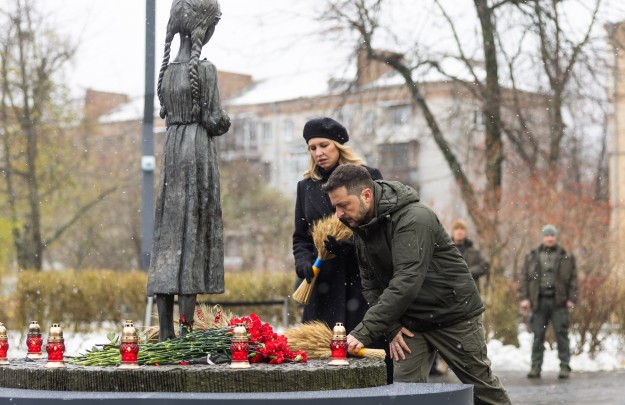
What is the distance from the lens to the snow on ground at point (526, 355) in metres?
19.3

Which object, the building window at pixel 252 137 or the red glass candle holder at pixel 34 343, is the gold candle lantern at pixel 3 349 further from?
the building window at pixel 252 137

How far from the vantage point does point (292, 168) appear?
3041 inches

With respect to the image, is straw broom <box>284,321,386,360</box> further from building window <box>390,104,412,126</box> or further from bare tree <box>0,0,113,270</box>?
bare tree <box>0,0,113,270</box>

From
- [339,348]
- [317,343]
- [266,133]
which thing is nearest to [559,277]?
[317,343]

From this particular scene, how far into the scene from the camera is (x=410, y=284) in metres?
7.27

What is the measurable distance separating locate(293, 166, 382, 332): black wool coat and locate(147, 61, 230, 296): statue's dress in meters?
0.72

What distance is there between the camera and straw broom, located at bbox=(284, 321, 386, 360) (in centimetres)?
752

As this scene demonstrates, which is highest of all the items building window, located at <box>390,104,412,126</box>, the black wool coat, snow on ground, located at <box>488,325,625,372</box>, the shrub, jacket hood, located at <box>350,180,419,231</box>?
building window, located at <box>390,104,412,126</box>

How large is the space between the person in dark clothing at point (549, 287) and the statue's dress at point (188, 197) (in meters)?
10.2

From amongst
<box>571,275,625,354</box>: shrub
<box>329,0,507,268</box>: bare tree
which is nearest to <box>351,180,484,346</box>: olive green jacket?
<box>571,275,625,354</box>: shrub

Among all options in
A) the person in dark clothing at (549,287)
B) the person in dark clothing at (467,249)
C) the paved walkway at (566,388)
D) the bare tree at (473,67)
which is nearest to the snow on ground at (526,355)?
the paved walkway at (566,388)

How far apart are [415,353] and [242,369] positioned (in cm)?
132

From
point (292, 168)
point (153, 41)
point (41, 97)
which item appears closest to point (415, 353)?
point (153, 41)

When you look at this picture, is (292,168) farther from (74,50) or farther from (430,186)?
(74,50)
